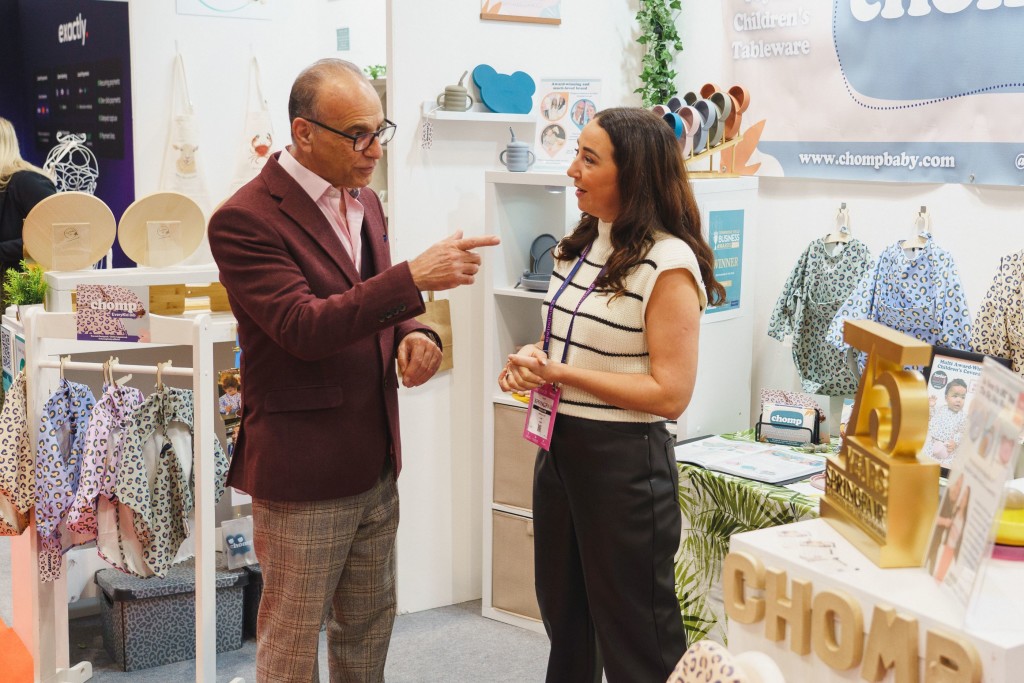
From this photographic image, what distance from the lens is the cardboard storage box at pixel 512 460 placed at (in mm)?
3820

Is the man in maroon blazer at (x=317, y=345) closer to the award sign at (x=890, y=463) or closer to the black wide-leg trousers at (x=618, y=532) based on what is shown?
the black wide-leg trousers at (x=618, y=532)

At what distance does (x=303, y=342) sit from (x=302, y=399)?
18cm

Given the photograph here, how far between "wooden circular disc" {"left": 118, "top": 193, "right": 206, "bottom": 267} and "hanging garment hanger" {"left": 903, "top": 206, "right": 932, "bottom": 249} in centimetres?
240

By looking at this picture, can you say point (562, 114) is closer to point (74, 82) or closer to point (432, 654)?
point (432, 654)

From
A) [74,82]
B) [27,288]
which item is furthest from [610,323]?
[74,82]

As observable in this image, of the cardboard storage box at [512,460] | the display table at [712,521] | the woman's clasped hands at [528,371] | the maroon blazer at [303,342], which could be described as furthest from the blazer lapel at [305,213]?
the cardboard storage box at [512,460]

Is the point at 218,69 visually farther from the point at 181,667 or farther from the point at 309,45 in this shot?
the point at 181,667

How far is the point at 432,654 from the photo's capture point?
12.1 ft

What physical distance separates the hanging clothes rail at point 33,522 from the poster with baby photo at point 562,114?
4.81ft

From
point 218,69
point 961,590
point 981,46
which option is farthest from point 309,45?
point 961,590

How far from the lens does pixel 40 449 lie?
304 centimetres

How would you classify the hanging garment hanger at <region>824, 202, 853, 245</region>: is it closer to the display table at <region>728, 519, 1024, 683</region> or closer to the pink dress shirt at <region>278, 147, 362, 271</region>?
the pink dress shirt at <region>278, 147, 362, 271</region>

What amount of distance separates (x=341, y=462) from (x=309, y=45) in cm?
Answer: 442

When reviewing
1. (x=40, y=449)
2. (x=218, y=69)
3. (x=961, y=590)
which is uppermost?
(x=218, y=69)
